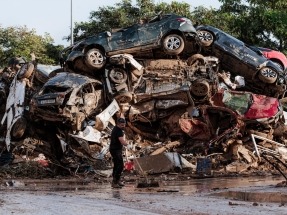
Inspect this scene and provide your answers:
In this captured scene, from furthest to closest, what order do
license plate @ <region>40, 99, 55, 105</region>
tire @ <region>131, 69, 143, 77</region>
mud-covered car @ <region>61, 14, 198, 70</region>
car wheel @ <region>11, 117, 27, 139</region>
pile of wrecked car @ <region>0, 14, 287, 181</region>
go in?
mud-covered car @ <region>61, 14, 198, 70</region> → tire @ <region>131, 69, 143, 77</region> → car wheel @ <region>11, 117, 27, 139</region> → pile of wrecked car @ <region>0, 14, 287, 181</region> → license plate @ <region>40, 99, 55, 105</region>

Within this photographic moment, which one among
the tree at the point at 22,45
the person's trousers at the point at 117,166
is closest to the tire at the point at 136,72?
the person's trousers at the point at 117,166

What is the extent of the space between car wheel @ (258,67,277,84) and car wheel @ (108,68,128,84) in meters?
4.81

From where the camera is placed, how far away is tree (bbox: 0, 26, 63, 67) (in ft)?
142

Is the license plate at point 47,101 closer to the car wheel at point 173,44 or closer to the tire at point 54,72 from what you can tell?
A: the tire at point 54,72

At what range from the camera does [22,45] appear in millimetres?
44219

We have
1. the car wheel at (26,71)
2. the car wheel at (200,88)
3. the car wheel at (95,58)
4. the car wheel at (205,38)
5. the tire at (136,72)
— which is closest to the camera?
the car wheel at (200,88)

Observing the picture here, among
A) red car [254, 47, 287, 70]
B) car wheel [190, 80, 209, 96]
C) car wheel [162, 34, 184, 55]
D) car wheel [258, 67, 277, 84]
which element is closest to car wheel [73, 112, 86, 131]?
car wheel [190, 80, 209, 96]

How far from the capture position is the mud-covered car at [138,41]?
21.1 metres

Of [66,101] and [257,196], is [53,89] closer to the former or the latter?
[66,101]

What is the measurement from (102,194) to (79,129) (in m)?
8.00

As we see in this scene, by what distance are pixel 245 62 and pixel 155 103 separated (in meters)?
3.67

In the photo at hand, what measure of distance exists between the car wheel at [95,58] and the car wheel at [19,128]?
10.1ft

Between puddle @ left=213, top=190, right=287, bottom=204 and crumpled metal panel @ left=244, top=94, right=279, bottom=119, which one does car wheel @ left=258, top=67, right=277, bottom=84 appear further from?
puddle @ left=213, top=190, right=287, bottom=204

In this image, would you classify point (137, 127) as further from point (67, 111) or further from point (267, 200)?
point (267, 200)
